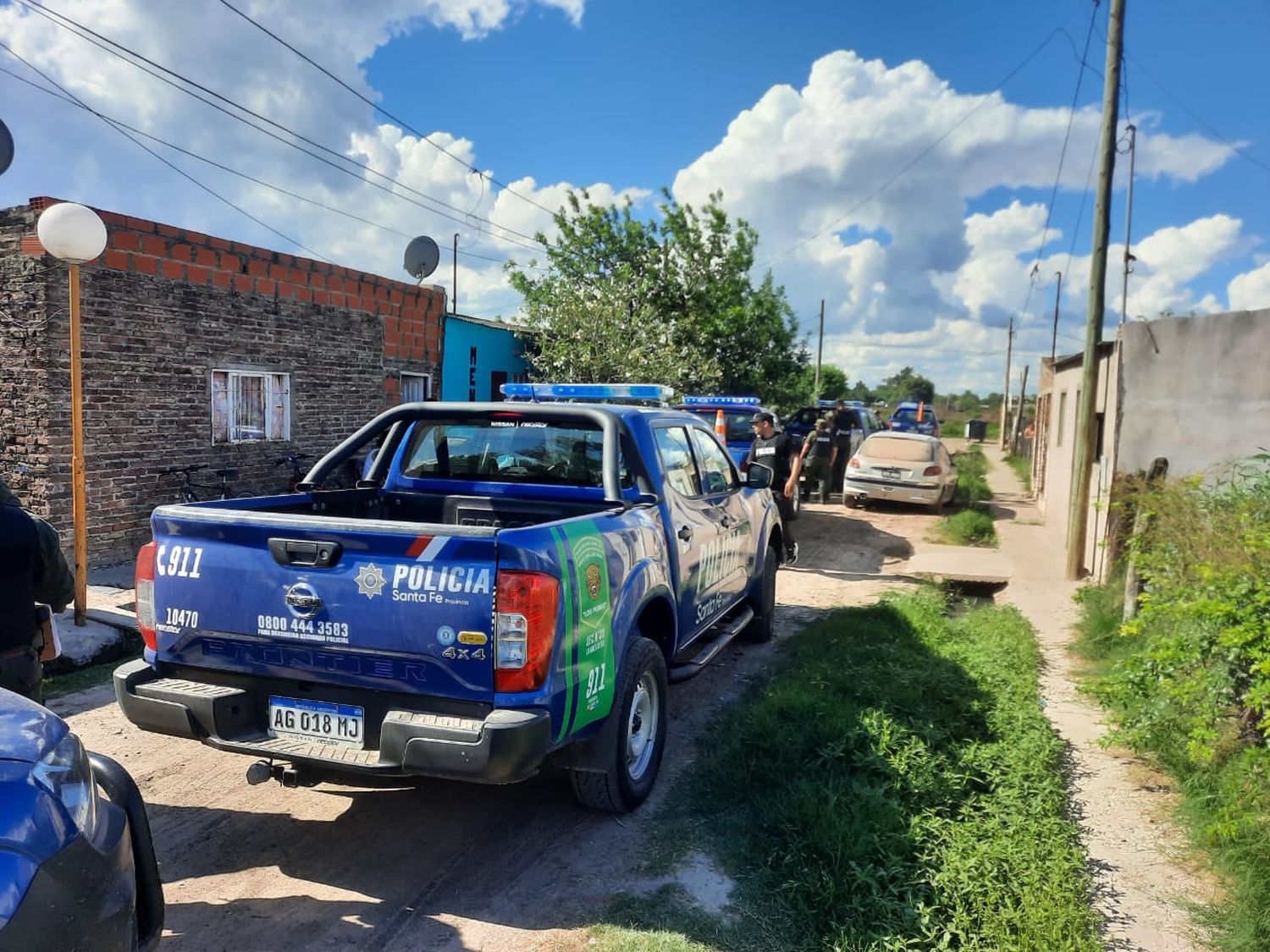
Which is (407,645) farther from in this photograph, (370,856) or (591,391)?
(591,391)

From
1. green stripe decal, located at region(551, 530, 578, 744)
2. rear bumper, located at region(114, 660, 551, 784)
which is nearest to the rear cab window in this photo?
green stripe decal, located at region(551, 530, 578, 744)

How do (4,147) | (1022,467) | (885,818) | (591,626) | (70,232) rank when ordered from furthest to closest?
(1022,467), (4,147), (70,232), (885,818), (591,626)

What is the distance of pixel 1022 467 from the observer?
26250 mm

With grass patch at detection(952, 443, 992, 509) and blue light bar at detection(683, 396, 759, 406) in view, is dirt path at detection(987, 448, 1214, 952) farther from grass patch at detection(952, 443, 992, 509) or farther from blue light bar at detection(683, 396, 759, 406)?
grass patch at detection(952, 443, 992, 509)

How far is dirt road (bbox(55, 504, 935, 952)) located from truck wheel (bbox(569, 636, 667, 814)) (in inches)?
5.4

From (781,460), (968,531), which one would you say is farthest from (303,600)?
(968,531)

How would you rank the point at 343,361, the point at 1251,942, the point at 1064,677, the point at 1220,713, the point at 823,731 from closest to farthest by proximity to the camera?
1. the point at 1251,942
2. the point at 1220,713
3. the point at 823,731
4. the point at 1064,677
5. the point at 343,361

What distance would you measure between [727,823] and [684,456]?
2.17 meters

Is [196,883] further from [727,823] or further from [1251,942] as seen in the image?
[1251,942]

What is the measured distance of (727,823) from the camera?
12.5 feet

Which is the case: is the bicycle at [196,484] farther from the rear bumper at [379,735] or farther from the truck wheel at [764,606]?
the rear bumper at [379,735]

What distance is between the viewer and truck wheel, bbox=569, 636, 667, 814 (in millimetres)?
3668

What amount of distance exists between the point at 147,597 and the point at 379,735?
3.90 ft

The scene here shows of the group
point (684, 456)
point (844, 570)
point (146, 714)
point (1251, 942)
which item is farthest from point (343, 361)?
point (1251, 942)
